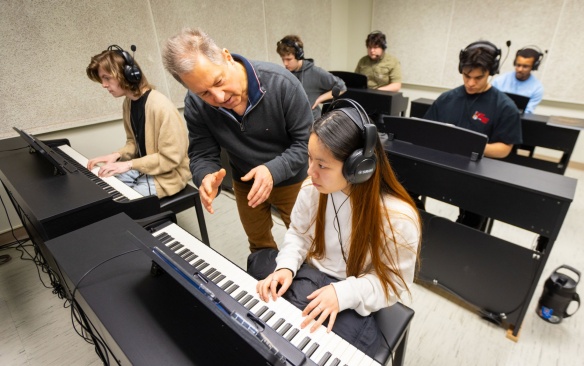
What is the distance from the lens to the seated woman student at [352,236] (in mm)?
804

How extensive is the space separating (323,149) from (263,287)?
0.41 m

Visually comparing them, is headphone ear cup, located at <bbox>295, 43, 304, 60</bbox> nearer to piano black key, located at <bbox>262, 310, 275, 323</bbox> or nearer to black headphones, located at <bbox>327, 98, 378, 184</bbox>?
black headphones, located at <bbox>327, 98, 378, 184</bbox>

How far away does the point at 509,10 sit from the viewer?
10.6ft

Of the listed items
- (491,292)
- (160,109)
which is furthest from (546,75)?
(160,109)

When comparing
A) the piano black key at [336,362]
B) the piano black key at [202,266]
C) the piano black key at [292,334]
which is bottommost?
the piano black key at [336,362]

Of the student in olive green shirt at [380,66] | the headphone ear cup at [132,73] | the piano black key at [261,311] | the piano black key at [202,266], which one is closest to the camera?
the piano black key at [261,311]

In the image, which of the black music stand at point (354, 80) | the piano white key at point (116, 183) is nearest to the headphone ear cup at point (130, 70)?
the piano white key at point (116, 183)

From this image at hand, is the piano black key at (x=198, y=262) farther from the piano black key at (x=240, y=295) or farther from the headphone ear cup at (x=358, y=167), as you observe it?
the headphone ear cup at (x=358, y=167)

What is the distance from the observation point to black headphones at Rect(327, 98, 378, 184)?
30.2 inches

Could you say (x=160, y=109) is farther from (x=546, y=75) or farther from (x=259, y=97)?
(x=546, y=75)

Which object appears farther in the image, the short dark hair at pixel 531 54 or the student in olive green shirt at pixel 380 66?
the student in olive green shirt at pixel 380 66

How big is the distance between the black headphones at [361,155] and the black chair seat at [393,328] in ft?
1.49

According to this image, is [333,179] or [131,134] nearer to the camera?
[333,179]

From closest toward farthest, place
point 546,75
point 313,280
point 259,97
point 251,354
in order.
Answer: point 251,354 < point 313,280 < point 259,97 < point 546,75
